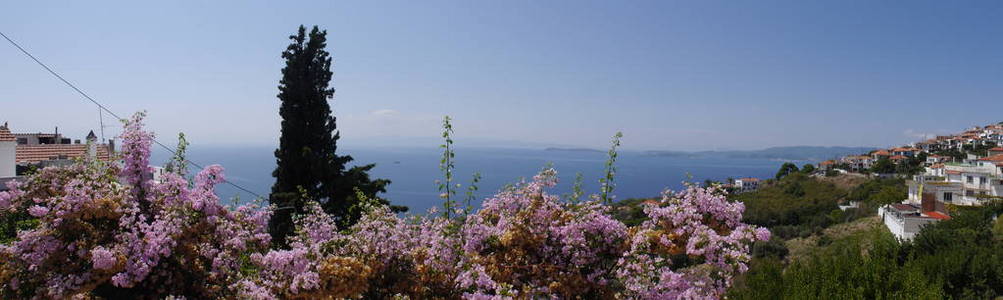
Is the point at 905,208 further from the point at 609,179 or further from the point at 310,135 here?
the point at 609,179

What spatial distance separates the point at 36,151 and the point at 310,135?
10.5 m

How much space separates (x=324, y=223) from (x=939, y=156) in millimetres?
85038

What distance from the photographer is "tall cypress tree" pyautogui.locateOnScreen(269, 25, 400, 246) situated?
14.1 meters

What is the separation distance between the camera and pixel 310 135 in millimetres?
14438

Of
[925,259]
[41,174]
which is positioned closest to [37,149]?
[41,174]

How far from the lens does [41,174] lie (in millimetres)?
3947

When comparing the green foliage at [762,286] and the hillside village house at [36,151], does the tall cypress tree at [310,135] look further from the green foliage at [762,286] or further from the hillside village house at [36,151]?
the green foliage at [762,286]

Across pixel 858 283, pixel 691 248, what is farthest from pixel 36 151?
pixel 858 283

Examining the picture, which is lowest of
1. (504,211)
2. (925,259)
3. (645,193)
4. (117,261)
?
(645,193)

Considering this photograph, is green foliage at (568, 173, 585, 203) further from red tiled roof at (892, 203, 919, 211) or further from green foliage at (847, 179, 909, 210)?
green foliage at (847, 179, 909, 210)

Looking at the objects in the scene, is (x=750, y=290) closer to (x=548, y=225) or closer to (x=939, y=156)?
(x=548, y=225)

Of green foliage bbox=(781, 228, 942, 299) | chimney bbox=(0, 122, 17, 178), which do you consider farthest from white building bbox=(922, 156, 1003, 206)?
chimney bbox=(0, 122, 17, 178)

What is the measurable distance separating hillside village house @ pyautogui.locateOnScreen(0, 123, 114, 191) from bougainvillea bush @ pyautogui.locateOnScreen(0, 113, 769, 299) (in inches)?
37.0

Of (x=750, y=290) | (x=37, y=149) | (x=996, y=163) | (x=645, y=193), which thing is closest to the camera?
(x=750, y=290)
